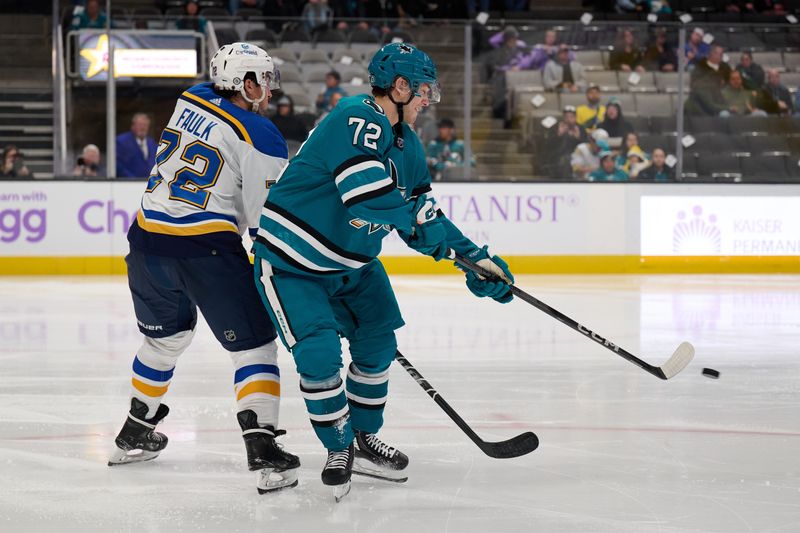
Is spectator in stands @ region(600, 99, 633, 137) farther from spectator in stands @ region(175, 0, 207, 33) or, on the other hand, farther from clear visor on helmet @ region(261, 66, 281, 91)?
clear visor on helmet @ region(261, 66, 281, 91)

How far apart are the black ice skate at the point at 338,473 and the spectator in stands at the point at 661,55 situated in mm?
8002

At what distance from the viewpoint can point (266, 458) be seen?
2910 millimetres

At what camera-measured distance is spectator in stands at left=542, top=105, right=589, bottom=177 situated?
999cm

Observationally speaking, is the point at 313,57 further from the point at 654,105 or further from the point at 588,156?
the point at 654,105

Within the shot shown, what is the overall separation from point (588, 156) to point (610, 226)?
63 centimetres

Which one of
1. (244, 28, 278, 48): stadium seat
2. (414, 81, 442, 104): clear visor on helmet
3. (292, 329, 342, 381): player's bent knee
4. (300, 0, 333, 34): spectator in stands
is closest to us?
(292, 329, 342, 381): player's bent knee

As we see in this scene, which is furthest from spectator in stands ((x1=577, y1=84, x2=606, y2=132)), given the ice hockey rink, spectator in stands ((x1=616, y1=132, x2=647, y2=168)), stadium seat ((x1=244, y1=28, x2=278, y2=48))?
the ice hockey rink

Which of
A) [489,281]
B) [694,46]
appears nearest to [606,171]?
[694,46]

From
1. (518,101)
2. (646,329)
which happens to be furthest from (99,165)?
(646,329)

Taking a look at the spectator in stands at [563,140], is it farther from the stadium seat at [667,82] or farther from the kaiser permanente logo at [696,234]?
the kaiser permanente logo at [696,234]

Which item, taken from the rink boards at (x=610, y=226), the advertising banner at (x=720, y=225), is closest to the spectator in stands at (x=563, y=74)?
the rink boards at (x=610, y=226)

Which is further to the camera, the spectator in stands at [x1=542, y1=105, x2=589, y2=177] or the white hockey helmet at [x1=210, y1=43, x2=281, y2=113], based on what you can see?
the spectator in stands at [x1=542, y1=105, x2=589, y2=177]

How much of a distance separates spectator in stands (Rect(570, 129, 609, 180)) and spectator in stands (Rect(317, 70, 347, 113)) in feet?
6.72

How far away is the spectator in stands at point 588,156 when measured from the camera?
33.0ft
